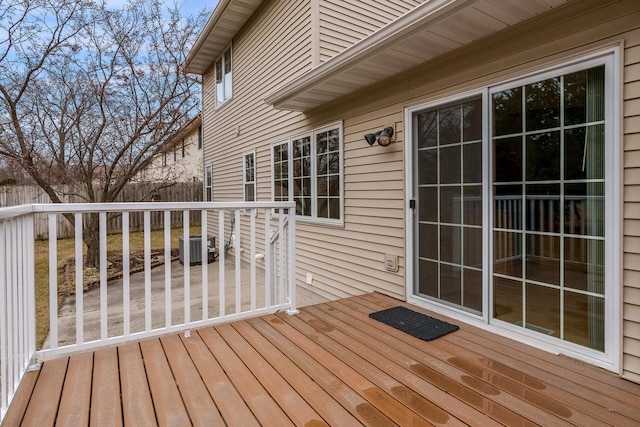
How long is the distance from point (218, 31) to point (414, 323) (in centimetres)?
762

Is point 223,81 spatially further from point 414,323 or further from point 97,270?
point 414,323

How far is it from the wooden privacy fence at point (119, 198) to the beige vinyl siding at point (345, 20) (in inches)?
211

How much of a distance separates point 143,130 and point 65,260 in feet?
11.4

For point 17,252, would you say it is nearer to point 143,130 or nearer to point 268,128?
point 268,128

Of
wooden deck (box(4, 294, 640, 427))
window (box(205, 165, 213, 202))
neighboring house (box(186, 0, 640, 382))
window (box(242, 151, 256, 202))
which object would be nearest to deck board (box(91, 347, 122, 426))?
wooden deck (box(4, 294, 640, 427))

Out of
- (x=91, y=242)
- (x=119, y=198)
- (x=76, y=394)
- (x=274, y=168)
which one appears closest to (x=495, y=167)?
(x=76, y=394)

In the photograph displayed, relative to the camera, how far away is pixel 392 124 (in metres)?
3.75

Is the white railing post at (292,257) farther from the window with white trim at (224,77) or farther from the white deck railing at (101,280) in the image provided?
the window with white trim at (224,77)

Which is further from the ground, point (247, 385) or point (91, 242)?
point (91, 242)

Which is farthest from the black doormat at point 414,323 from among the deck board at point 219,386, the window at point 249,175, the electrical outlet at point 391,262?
the window at point 249,175

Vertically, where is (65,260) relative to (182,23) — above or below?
below

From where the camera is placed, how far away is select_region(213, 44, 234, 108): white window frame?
8.58 m

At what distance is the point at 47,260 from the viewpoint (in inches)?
311

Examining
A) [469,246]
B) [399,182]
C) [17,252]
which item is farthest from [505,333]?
[17,252]
